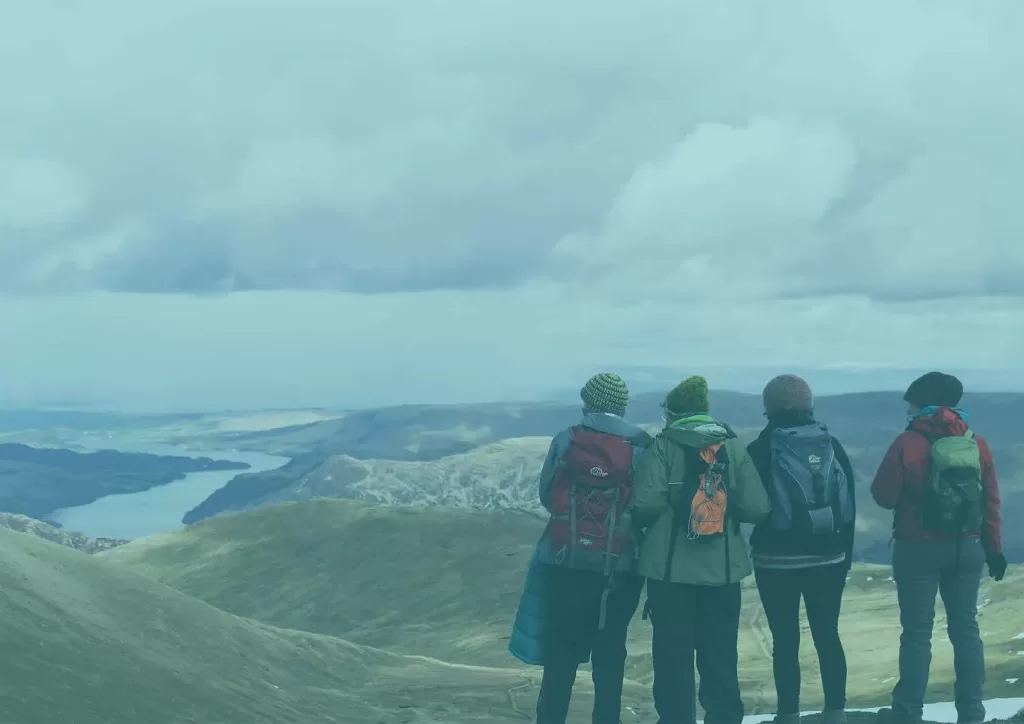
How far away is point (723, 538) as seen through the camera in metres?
11.4

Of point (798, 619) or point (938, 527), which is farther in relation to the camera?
point (938, 527)

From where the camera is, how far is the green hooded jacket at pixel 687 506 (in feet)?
37.1

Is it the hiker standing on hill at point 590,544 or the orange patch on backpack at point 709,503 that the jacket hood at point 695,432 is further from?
the hiker standing on hill at point 590,544

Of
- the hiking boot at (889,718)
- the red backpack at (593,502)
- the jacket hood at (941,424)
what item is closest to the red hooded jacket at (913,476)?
the jacket hood at (941,424)

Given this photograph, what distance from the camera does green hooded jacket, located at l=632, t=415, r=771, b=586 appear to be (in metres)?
11.3

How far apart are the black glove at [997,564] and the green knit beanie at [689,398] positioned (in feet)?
12.4

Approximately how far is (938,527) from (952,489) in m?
0.44

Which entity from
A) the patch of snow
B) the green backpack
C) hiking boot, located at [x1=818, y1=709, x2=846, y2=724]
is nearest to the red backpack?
hiking boot, located at [x1=818, y1=709, x2=846, y2=724]

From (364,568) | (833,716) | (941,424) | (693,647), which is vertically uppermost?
(941,424)

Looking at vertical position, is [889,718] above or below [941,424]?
below

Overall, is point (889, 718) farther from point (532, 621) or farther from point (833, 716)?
point (532, 621)

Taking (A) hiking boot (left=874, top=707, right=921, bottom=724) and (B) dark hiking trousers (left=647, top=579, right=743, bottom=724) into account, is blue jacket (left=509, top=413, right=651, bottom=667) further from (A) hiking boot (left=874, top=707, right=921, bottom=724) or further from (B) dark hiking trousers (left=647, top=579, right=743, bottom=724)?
(A) hiking boot (left=874, top=707, right=921, bottom=724)

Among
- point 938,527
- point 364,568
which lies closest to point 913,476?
point 938,527

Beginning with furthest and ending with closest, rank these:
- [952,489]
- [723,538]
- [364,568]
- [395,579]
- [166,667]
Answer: [364,568], [395,579], [166,667], [952,489], [723,538]
